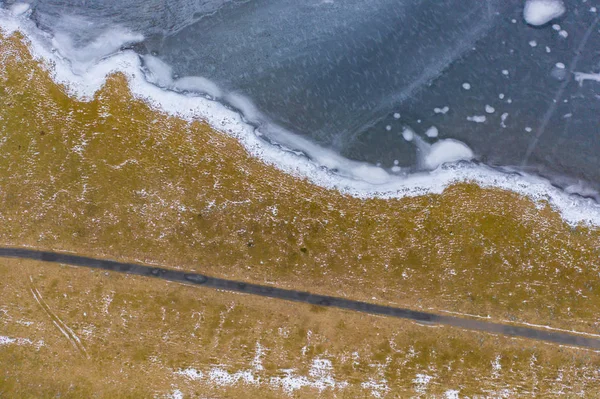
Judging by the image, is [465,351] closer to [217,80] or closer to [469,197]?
[469,197]

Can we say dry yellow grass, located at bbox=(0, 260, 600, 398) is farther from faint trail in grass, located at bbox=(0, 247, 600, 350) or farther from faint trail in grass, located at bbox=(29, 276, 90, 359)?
faint trail in grass, located at bbox=(0, 247, 600, 350)

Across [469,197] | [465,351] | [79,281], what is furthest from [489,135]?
[79,281]

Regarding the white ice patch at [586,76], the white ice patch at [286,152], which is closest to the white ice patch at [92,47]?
the white ice patch at [286,152]

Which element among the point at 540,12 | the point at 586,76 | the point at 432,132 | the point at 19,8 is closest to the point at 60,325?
the point at 19,8

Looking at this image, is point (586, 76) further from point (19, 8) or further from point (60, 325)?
point (19, 8)

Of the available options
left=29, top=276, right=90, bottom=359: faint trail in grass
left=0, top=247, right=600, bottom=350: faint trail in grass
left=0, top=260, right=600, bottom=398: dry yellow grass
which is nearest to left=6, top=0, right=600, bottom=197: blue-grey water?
left=0, top=247, right=600, bottom=350: faint trail in grass

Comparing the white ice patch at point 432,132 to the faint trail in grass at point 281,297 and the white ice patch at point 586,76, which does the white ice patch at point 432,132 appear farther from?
the faint trail in grass at point 281,297
